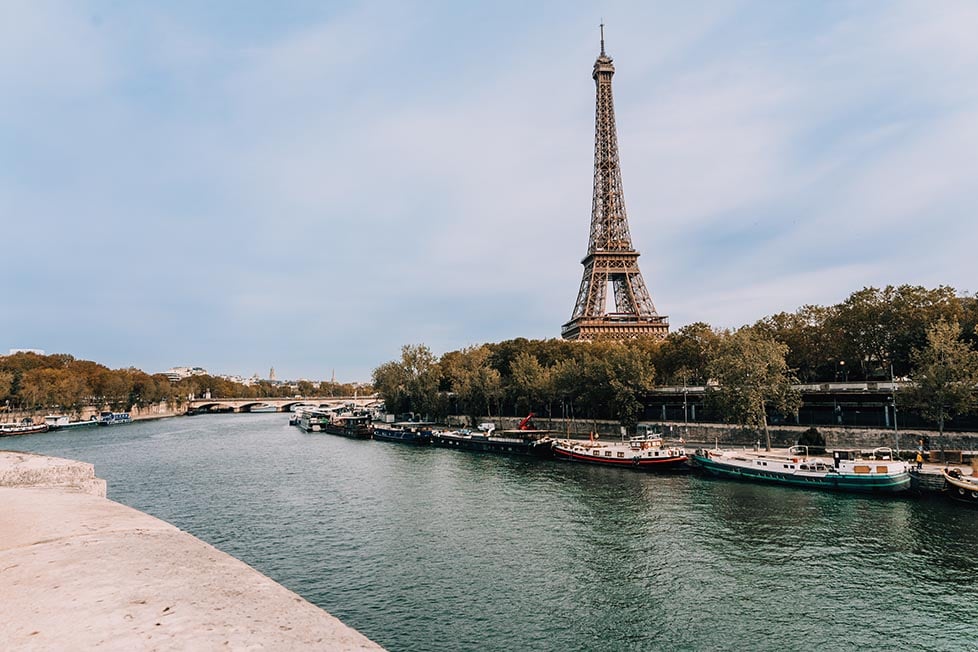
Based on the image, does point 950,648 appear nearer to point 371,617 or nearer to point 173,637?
point 371,617

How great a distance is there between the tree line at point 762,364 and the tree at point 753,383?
10cm

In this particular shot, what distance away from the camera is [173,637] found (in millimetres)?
6371

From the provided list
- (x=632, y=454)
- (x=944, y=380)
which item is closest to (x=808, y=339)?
(x=944, y=380)

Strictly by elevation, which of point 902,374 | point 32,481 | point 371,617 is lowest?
point 371,617

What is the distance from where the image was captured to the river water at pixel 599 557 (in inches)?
826

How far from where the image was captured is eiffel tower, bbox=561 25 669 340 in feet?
377

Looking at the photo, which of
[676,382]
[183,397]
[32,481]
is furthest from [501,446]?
[183,397]

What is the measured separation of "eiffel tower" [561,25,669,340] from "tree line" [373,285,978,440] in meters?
12.3

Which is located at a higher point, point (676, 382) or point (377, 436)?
point (676, 382)

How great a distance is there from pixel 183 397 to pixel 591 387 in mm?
163400

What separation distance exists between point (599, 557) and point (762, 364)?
38184 millimetres

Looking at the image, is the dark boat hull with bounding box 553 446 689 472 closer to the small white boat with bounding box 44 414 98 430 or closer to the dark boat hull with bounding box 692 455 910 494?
the dark boat hull with bounding box 692 455 910 494

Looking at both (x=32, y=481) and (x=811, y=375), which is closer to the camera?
(x=32, y=481)

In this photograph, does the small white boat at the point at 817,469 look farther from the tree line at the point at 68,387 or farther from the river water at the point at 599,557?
the tree line at the point at 68,387
